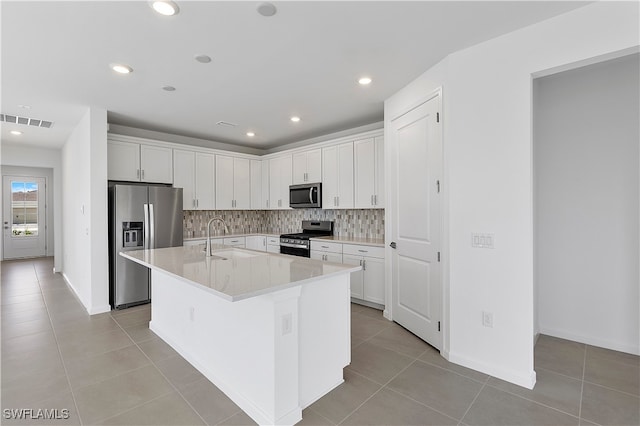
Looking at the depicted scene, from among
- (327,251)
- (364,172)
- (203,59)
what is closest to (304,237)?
(327,251)

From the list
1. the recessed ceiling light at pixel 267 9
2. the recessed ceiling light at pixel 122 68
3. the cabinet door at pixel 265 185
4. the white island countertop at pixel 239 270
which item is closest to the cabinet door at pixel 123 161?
the recessed ceiling light at pixel 122 68

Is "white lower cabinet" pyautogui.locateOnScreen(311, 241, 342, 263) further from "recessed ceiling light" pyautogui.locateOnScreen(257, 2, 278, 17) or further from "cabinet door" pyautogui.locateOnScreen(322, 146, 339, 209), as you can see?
"recessed ceiling light" pyautogui.locateOnScreen(257, 2, 278, 17)

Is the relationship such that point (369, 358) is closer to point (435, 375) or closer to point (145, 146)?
point (435, 375)

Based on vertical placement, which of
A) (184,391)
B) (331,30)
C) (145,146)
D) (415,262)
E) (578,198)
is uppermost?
(331,30)

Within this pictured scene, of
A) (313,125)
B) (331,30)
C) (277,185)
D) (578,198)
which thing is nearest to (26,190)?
(277,185)

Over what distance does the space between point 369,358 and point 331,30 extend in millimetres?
2620

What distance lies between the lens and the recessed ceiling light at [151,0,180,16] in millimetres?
1910

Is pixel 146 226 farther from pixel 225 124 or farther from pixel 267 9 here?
pixel 267 9

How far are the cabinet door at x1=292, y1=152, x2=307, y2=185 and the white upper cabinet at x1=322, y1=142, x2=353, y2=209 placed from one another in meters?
0.44

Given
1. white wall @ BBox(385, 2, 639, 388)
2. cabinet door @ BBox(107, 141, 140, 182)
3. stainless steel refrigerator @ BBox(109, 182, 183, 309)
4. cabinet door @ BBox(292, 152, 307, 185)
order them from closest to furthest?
white wall @ BBox(385, 2, 639, 388) → stainless steel refrigerator @ BBox(109, 182, 183, 309) → cabinet door @ BBox(107, 141, 140, 182) → cabinet door @ BBox(292, 152, 307, 185)

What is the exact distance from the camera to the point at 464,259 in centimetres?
255

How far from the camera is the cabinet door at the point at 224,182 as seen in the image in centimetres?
555

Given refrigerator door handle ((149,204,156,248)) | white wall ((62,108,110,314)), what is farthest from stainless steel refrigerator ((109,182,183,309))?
white wall ((62,108,110,314))

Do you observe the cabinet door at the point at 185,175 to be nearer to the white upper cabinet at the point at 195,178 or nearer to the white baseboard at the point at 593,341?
the white upper cabinet at the point at 195,178
